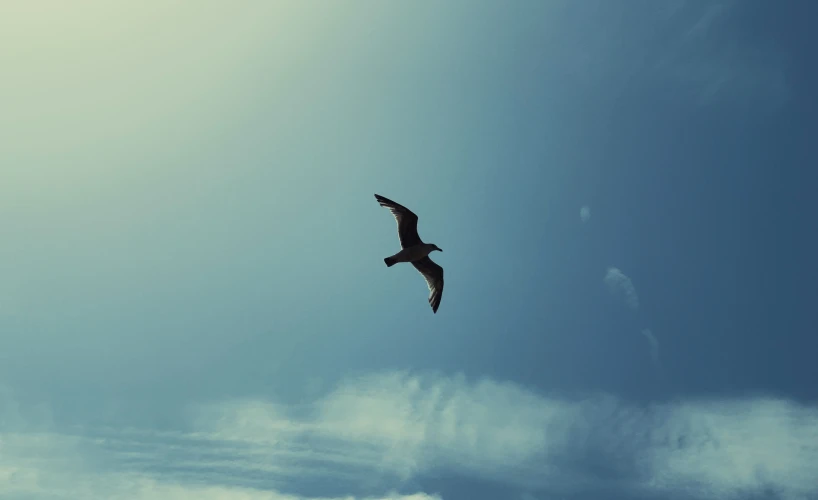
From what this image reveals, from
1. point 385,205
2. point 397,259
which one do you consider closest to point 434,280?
point 397,259

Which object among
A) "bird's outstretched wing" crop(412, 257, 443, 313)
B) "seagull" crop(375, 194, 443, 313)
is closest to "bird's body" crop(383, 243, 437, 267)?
"seagull" crop(375, 194, 443, 313)

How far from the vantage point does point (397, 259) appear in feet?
90.2

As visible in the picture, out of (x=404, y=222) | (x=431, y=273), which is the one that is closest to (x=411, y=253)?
(x=404, y=222)

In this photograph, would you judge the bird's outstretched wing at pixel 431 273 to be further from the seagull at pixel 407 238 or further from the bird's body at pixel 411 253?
the bird's body at pixel 411 253

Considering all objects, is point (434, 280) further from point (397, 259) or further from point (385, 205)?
point (385, 205)

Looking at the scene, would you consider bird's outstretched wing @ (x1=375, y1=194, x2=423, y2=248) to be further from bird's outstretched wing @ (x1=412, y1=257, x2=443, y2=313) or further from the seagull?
bird's outstretched wing @ (x1=412, y1=257, x2=443, y2=313)

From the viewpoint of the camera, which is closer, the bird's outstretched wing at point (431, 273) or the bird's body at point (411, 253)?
the bird's body at point (411, 253)

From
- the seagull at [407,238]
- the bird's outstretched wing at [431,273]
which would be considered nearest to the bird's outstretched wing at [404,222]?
the seagull at [407,238]

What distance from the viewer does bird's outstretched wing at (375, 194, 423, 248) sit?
27578 mm

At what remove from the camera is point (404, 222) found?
90.6 ft

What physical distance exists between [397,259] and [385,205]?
302 cm

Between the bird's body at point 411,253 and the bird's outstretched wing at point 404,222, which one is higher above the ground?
the bird's outstretched wing at point 404,222

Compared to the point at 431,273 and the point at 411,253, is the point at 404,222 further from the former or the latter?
the point at 431,273

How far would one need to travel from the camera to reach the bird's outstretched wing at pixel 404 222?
2758 cm
